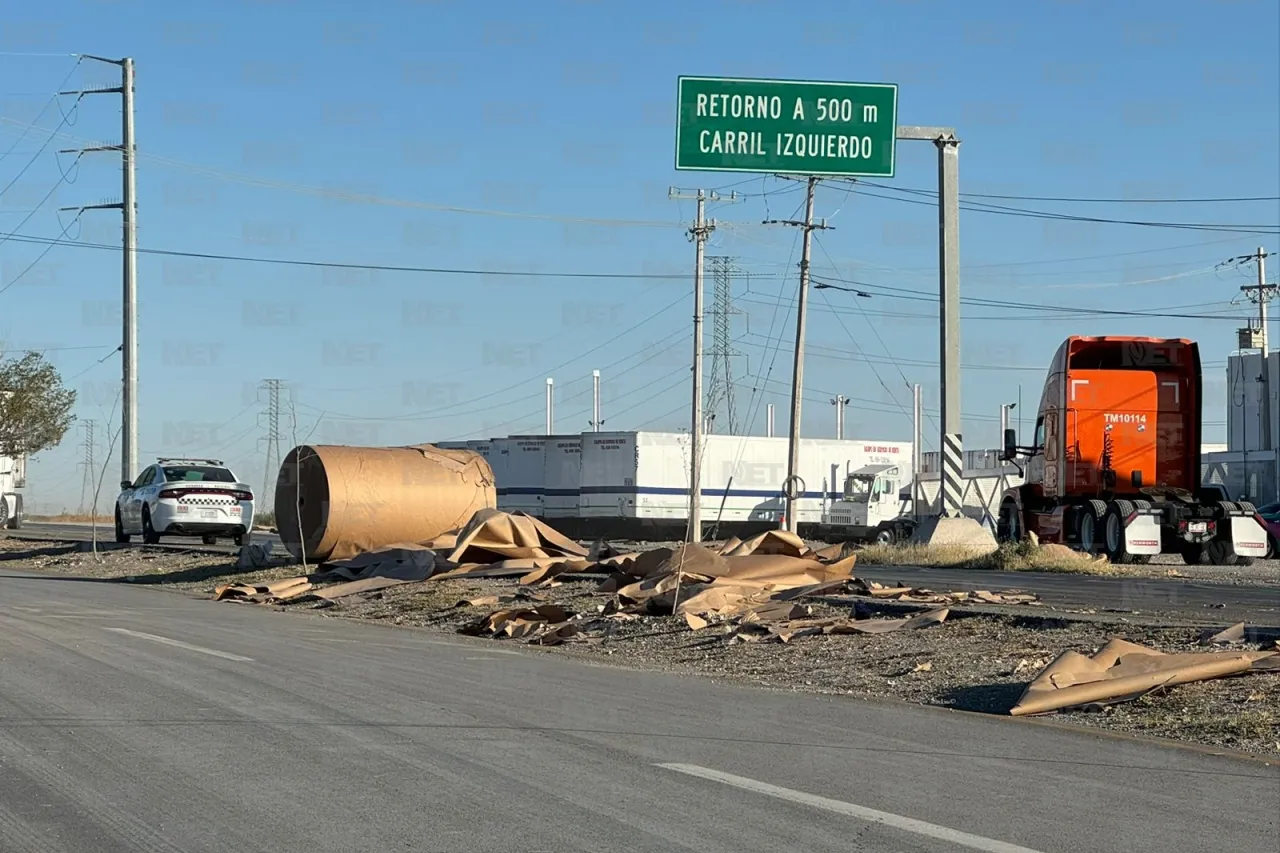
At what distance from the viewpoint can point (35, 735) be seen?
7.51 metres

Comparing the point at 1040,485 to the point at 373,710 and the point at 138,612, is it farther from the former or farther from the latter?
the point at 373,710

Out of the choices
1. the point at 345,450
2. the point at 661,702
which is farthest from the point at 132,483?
the point at 661,702

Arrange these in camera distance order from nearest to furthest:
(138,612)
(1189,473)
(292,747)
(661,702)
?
(292,747), (661,702), (138,612), (1189,473)

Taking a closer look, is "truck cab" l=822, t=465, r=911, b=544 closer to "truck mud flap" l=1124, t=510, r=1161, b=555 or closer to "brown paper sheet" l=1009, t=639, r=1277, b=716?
"truck mud flap" l=1124, t=510, r=1161, b=555

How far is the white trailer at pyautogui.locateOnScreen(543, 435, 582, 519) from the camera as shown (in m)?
46.2

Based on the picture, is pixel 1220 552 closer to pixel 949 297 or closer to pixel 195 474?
pixel 949 297

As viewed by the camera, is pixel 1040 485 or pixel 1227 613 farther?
pixel 1040 485

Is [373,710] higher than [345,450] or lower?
lower

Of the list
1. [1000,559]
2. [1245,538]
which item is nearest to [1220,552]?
[1245,538]

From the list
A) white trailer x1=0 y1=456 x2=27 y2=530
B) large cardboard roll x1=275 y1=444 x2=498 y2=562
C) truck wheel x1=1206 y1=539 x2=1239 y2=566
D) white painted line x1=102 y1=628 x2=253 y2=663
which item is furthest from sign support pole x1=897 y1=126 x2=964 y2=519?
white trailer x1=0 y1=456 x2=27 y2=530

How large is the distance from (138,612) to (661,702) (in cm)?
873

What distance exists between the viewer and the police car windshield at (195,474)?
28750 mm

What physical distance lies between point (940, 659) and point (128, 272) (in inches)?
1093

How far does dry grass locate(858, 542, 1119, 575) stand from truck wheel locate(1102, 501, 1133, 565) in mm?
963
